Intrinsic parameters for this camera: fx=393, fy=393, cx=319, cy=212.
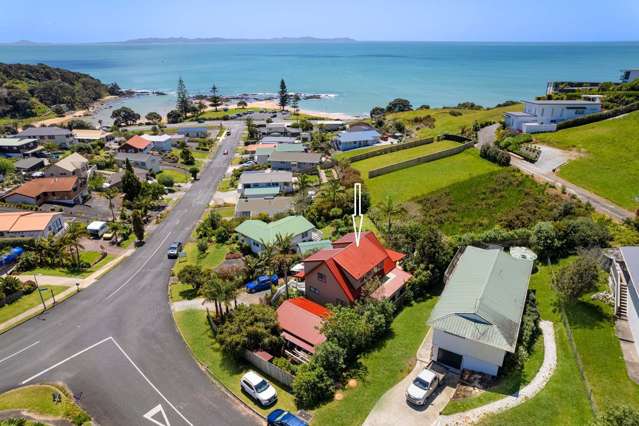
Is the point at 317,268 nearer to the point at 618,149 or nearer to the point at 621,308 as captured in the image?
the point at 621,308

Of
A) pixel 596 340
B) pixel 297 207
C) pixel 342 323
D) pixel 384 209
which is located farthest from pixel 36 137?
pixel 596 340

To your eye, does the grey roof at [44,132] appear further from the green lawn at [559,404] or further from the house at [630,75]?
the house at [630,75]

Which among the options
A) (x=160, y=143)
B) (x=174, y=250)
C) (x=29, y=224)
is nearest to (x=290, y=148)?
(x=160, y=143)

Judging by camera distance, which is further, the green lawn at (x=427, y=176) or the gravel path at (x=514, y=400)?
the green lawn at (x=427, y=176)

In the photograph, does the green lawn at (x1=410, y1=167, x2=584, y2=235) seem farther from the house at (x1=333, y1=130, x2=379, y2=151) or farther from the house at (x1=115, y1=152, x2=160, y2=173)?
the house at (x1=115, y1=152, x2=160, y2=173)

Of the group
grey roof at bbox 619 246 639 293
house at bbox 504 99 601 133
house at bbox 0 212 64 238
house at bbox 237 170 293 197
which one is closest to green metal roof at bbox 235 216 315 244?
house at bbox 237 170 293 197

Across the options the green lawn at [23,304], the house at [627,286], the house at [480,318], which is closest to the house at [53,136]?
the green lawn at [23,304]

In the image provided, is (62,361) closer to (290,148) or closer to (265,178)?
(265,178)
